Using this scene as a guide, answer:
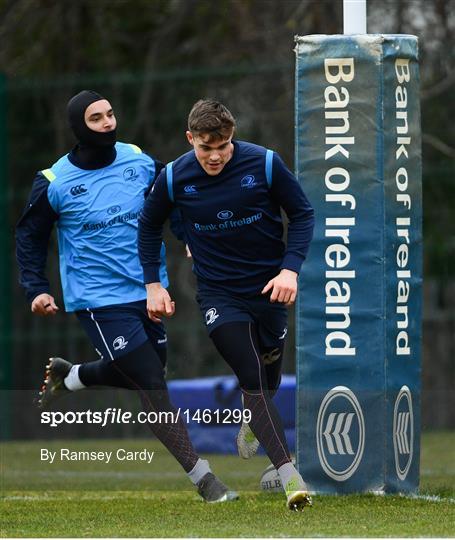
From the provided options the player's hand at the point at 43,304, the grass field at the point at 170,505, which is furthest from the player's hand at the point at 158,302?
the grass field at the point at 170,505

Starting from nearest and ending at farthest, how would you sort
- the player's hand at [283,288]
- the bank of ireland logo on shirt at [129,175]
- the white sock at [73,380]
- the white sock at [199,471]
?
the player's hand at [283,288] < the white sock at [199,471] < the bank of ireland logo on shirt at [129,175] < the white sock at [73,380]

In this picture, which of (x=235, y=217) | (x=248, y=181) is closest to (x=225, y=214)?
(x=235, y=217)

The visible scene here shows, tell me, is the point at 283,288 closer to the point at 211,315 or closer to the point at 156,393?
the point at 211,315

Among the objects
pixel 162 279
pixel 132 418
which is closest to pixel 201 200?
pixel 162 279

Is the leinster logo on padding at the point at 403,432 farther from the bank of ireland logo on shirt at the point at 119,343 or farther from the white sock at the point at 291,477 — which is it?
the bank of ireland logo on shirt at the point at 119,343

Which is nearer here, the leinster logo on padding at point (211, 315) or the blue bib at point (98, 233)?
the leinster logo on padding at point (211, 315)

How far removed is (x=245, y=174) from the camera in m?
7.18

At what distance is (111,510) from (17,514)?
476 mm

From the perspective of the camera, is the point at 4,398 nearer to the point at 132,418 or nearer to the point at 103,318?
the point at 132,418

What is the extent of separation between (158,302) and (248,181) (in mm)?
732

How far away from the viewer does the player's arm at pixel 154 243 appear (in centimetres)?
727

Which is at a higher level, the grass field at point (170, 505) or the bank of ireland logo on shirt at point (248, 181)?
the bank of ireland logo on shirt at point (248, 181)

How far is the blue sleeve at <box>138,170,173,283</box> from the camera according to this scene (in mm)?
7309

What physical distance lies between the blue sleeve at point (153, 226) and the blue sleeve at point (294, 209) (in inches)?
22.0
